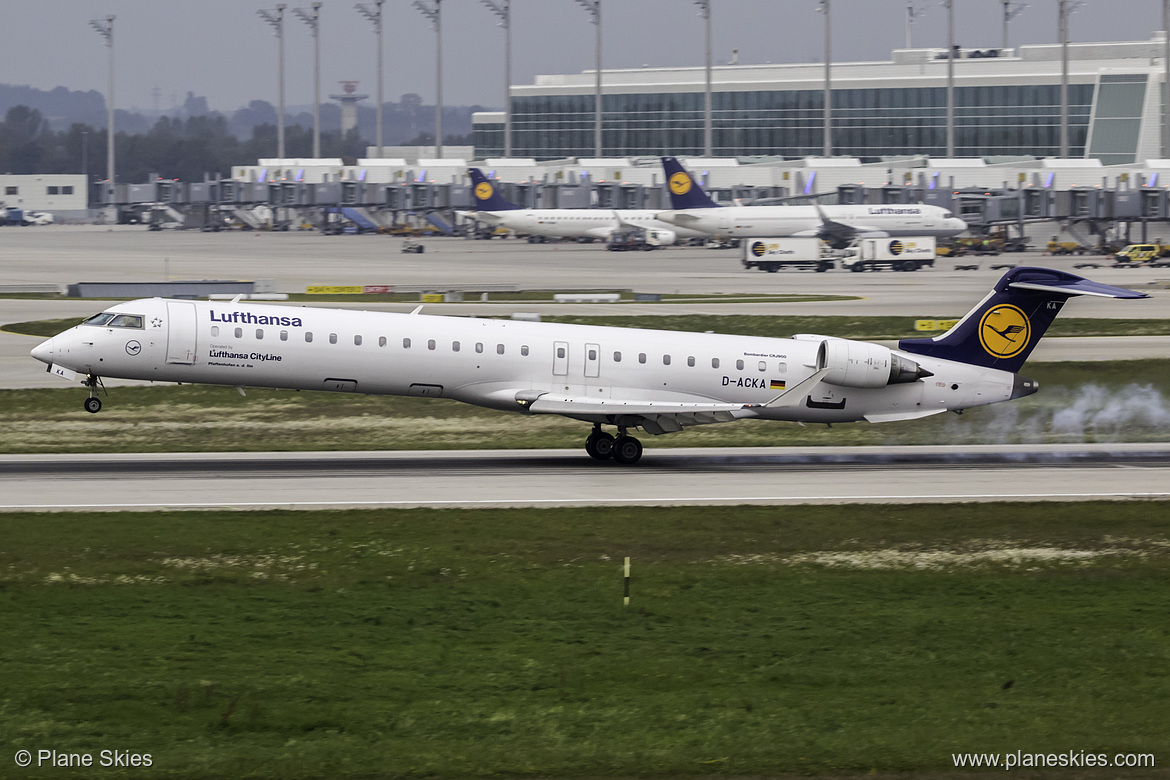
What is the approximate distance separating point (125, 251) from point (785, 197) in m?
76.9

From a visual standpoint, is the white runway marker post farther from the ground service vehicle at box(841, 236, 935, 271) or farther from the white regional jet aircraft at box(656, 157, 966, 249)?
the white regional jet aircraft at box(656, 157, 966, 249)

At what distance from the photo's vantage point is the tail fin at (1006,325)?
3794cm

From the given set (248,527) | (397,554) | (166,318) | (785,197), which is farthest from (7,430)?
(785,197)

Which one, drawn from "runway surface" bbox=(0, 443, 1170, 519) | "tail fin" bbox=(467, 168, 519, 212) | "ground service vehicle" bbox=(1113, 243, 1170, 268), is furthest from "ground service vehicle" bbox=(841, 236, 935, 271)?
"runway surface" bbox=(0, 443, 1170, 519)

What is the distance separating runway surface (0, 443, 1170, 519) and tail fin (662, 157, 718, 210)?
97.6 metres

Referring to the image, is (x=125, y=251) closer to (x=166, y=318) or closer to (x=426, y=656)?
(x=166, y=318)

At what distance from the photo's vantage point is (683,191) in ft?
456

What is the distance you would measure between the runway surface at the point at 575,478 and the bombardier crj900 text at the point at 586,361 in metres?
1.77

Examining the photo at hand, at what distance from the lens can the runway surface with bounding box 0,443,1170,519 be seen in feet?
105

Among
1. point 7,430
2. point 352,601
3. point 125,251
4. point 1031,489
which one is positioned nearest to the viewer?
point 352,601

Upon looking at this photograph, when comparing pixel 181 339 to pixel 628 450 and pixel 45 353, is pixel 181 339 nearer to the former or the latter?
pixel 45 353

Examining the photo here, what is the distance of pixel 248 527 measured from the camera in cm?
2830

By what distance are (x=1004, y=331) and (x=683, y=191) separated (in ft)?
335

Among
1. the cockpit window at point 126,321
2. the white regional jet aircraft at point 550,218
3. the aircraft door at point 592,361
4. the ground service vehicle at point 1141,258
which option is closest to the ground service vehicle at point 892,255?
the ground service vehicle at point 1141,258
